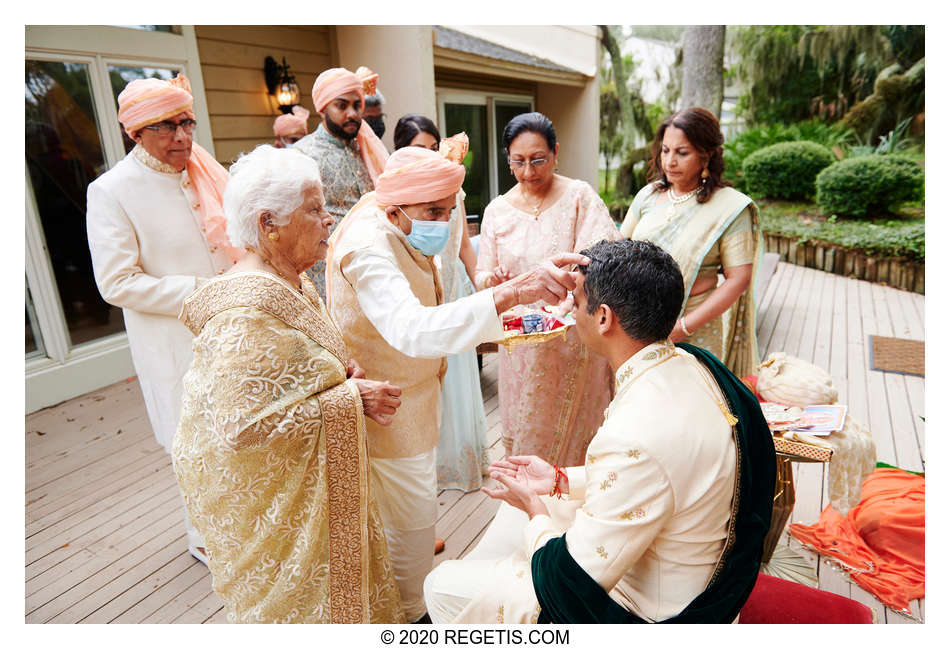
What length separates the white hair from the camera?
154 centimetres

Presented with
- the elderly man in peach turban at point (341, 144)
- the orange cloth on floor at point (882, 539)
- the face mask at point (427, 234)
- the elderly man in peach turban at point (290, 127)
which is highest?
the elderly man in peach turban at point (290, 127)

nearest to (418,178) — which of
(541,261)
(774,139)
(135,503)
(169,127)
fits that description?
(541,261)

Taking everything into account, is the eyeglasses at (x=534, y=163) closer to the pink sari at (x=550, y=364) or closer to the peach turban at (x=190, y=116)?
the pink sari at (x=550, y=364)

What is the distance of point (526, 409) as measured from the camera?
301 centimetres

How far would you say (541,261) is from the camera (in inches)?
111

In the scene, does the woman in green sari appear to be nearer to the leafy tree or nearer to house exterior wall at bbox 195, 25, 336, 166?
house exterior wall at bbox 195, 25, 336, 166

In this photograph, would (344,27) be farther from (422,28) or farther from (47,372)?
(47,372)

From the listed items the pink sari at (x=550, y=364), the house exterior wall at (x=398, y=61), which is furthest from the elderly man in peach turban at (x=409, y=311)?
the house exterior wall at (x=398, y=61)

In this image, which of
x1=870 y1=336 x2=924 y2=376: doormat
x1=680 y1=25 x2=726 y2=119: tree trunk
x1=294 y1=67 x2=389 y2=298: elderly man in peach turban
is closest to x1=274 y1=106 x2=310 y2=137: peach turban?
x1=294 y1=67 x2=389 y2=298: elderly man in peach turban

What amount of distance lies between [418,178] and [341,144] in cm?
166

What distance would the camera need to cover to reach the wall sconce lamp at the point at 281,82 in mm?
5430

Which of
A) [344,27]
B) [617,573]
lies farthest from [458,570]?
[344,27]

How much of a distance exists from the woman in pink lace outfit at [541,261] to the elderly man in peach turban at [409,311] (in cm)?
74

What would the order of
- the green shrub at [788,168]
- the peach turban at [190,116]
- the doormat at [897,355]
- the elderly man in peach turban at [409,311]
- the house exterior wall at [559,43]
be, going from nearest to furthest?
the elderly man in peach turban at [409,311]
the peach turban at [190,116]
the doormat at [897,355]
the house exterior wall at [559,43]
the green shrub at [788,168]
